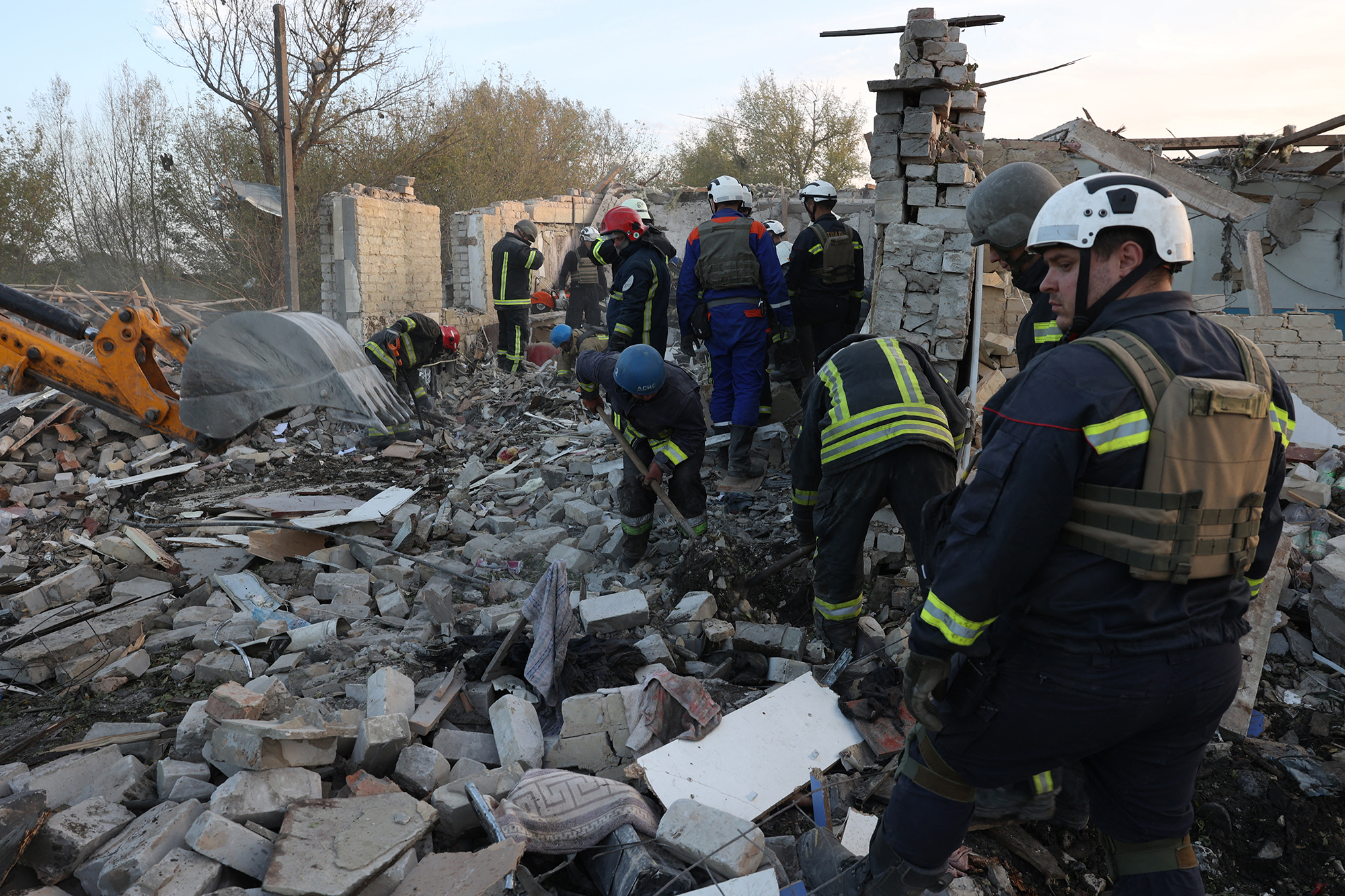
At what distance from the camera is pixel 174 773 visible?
2600 mm

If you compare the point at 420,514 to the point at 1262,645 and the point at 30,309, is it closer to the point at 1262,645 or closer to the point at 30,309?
the point at 30,309

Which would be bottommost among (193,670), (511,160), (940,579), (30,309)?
(193,670)

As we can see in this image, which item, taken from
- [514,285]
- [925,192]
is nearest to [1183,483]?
[925,192]

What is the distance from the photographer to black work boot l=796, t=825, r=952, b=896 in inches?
79.7

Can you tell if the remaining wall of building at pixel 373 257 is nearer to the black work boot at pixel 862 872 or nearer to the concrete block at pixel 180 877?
the concrete block at pixel 180 877

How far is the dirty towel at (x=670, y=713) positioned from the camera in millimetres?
2941

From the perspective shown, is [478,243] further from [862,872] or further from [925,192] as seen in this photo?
[862,872]

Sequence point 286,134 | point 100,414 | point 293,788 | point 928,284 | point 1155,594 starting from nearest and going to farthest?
point 1155,594, point 293,788, point 928,284, point 100,414, point 286,134

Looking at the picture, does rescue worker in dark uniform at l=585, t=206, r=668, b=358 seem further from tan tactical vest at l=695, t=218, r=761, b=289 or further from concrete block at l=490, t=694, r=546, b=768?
concrete block at l=490, t=694, r=546, b=768

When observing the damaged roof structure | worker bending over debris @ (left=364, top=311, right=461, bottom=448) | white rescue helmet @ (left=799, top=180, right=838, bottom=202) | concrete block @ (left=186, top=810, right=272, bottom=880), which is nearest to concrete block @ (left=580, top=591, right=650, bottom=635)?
the damaged roof structure

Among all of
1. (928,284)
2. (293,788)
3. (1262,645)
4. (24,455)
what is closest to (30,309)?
(24,455)

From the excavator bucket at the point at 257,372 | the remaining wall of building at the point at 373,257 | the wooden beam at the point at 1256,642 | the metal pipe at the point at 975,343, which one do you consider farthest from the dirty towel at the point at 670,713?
the remaining wall of building at the point at 373,257

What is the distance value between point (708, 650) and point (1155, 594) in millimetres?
2341

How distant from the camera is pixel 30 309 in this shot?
4930mm
